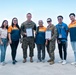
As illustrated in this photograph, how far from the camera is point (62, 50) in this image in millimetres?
8328

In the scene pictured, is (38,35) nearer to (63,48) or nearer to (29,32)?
(29,32)

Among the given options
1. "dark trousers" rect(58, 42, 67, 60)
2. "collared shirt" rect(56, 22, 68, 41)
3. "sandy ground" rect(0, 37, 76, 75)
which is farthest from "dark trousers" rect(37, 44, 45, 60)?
"collared shirt" rect(56, 22, 68, 41)

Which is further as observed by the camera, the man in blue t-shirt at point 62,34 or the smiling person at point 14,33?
the smiling person at point 14,33

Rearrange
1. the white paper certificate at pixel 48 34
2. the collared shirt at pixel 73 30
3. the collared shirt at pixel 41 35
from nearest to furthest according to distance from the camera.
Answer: the collared shirt at pixel 73 30, the white paper certificate at pixel 48 34, the collared shirt at pixel 41 35

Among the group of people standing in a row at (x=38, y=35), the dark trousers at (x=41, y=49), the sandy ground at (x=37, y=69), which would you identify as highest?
the group of people standing in a row at (x=38, y=35)

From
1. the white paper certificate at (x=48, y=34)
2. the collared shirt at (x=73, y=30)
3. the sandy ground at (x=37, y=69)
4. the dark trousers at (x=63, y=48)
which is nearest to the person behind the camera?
the sandy ground at (x=37, y=69)

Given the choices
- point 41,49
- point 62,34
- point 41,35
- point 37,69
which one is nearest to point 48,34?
point 41,35

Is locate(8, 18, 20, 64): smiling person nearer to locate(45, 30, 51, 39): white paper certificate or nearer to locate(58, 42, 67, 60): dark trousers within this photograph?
locate(45, 30, 51, 39): white paper certificate

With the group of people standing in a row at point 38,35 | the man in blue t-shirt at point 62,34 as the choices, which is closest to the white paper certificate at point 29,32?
the group of people standing in a row at point 38,35

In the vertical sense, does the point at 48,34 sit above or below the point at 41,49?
above

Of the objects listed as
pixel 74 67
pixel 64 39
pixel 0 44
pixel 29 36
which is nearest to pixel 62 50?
pixel 64 39

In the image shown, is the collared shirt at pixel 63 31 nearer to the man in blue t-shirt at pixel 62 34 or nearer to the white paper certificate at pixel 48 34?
the man in blue t-shirt at pixel 62 34

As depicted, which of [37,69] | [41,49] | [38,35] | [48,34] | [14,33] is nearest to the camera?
[37,69]

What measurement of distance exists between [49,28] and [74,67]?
6.52 ft
